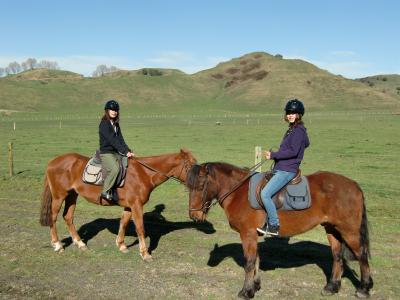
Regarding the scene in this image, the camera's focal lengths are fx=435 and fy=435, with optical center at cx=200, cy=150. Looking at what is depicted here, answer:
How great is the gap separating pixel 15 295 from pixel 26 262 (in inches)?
68.7

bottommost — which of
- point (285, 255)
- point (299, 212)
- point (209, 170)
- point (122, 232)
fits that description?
point (285, 255)

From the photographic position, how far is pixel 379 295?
7.50 meters

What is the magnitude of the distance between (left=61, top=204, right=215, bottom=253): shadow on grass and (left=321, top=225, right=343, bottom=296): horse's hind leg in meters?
4.09

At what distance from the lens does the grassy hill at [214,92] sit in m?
131

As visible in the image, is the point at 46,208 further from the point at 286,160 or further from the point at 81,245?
the point at 286,160

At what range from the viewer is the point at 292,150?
739 cm

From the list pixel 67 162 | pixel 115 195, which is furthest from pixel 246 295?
pixel 67 162

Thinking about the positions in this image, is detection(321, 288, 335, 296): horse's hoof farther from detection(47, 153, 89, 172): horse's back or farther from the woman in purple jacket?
detection(47, 153, 89, 172): horse's back

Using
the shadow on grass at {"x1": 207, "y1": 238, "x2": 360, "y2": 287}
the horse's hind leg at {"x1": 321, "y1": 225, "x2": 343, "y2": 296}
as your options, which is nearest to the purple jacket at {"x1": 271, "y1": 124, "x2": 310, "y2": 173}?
the horse's hind leg at {"x1": 321, "y1": 225, "x2": 343, "y2": 296}

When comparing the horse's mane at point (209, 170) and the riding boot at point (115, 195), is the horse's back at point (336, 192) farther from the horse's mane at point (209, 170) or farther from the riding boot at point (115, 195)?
the riding boot at point (115, 195)

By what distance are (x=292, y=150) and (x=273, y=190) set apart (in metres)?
0.75

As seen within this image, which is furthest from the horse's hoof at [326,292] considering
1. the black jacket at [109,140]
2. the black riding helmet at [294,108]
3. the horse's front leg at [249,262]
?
the black jacket at [109,140]

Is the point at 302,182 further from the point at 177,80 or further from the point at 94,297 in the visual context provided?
the point at 177,80

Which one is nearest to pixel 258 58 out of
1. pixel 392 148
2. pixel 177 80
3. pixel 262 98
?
pixel 177 80
